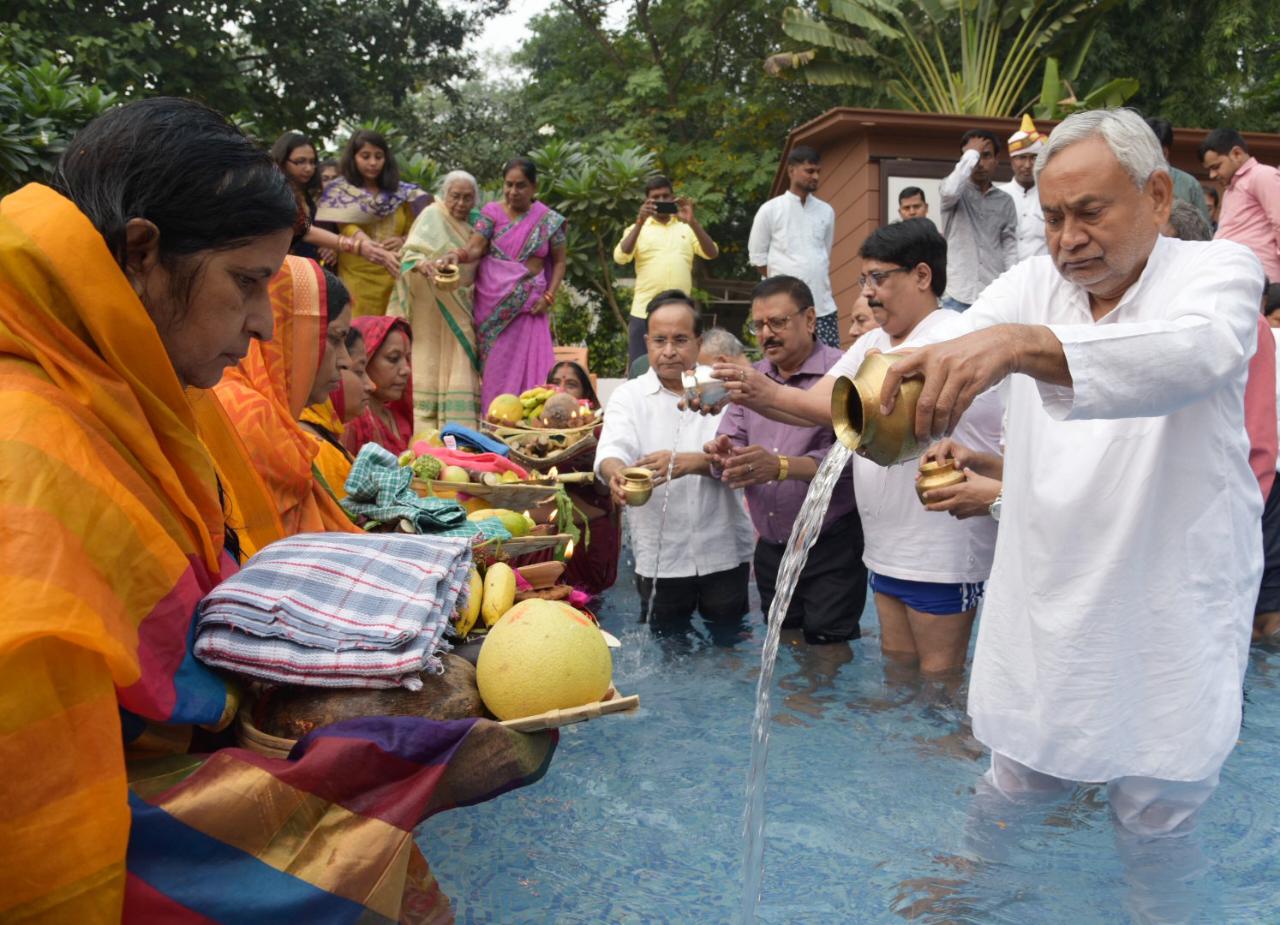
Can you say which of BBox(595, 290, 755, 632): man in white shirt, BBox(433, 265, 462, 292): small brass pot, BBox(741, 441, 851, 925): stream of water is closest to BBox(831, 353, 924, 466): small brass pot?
BBox(741, 441, 851, 925): stream of water

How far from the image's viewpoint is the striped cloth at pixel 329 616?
1.81m

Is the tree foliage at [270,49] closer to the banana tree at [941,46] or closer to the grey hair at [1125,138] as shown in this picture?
the banana tree at [941,46]

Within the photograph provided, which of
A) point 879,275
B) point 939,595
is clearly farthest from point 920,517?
point 879,275

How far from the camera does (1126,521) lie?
2.57 meters

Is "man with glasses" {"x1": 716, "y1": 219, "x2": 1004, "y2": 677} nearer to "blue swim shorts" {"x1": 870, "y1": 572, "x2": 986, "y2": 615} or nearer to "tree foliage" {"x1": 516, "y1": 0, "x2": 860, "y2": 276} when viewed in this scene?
"blue swim shorts" {"x1": 870, "y1": 572, "x2": 986, "y2": 615}

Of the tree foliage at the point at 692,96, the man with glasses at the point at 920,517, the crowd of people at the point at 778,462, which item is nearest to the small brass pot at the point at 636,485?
the crowd of people at the point at 778,462

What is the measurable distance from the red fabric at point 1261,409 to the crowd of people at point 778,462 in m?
0.01

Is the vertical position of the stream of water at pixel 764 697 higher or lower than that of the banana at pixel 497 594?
lower

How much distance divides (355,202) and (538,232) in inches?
55.3

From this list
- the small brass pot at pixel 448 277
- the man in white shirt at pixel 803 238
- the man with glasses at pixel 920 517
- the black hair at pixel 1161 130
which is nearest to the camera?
the man with glasses at pixel 920 517

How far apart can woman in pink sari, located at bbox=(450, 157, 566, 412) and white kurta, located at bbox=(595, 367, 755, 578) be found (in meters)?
2.86

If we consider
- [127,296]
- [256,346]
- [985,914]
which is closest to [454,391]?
[256,346]

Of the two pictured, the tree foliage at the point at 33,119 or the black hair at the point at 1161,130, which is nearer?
the black hair at the point at 1161,130

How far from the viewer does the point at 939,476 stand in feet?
11.1
